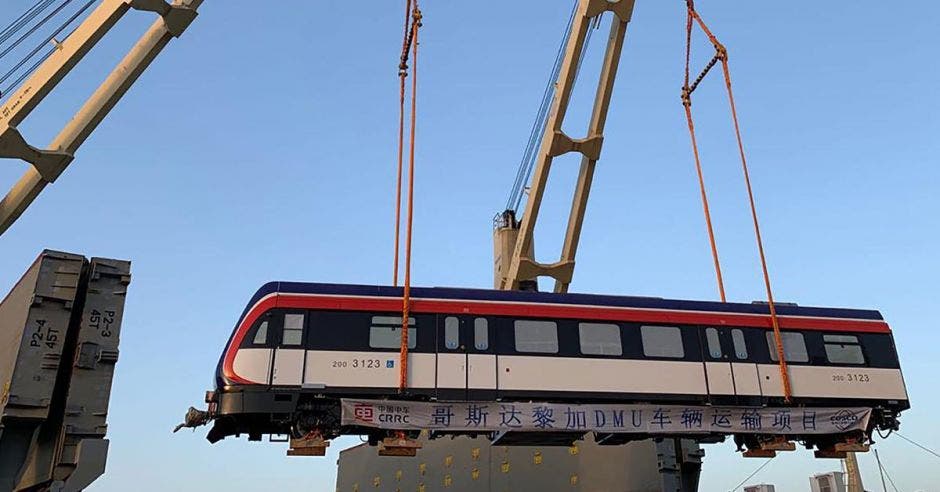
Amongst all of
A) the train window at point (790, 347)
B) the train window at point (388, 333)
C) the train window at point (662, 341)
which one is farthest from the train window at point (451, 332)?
the train window at point (790, 347)

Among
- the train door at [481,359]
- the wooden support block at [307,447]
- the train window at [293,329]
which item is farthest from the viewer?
the train door at [481,359]

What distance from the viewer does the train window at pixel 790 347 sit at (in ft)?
52.9

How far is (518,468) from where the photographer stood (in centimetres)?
2819

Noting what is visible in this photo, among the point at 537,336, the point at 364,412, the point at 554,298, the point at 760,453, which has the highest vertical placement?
the point at 554,298

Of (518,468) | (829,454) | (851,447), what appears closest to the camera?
(851,447)

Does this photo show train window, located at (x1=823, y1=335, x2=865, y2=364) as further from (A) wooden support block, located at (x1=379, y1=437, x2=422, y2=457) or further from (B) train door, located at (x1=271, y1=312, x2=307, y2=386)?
(B) train door, located at (x1=271, y1=312, x2=307, y2=386)

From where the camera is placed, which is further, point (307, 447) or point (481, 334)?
point (481, 334)

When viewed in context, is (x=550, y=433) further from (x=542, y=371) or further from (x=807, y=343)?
(x=807, y=343)

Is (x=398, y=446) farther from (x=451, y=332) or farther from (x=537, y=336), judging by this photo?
(x=537, y=336)

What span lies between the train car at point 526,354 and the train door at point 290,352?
0.7 inches

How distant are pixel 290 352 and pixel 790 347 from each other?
10.6 metres

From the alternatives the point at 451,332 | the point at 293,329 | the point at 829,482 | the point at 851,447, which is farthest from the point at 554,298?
the point at 829,482

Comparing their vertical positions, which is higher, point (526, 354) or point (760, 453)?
point (526, 354)

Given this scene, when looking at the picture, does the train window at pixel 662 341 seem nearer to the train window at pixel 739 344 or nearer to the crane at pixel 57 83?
the train window at pixel 739 344
